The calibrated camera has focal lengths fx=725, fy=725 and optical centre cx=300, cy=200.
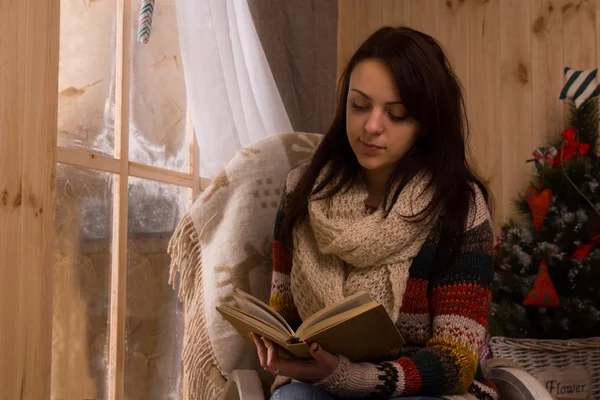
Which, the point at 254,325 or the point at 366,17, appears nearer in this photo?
the point at 254,325

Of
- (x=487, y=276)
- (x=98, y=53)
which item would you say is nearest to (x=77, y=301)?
→ (x=98, y=53)

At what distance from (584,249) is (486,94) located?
80 centimetres

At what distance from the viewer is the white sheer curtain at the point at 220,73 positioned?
1.80 meters

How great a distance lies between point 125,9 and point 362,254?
903mm

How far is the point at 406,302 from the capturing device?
4.20 feet

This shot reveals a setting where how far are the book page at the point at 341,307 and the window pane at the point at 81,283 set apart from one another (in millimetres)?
722

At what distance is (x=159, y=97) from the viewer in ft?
A: 6.22

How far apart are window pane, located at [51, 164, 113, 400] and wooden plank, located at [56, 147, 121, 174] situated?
0.06ft

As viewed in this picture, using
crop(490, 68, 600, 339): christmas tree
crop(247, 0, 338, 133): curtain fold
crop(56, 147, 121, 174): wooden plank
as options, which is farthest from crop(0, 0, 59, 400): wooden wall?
crop(490, 68, 600, 339): christmas tree

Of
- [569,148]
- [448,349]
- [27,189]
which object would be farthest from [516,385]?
[569,148]

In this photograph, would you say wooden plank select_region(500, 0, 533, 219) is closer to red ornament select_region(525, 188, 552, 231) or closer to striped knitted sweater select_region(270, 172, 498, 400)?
red ornament select_region(525, 188, 552, 231)

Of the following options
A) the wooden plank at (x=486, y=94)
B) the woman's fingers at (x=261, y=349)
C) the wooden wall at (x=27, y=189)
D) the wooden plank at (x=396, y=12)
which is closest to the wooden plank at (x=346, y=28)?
the wooden plank at (x=396, y=12)

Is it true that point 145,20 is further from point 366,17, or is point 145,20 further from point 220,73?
point 366,17

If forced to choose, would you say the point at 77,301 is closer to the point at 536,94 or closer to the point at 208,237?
the point at 208,237
